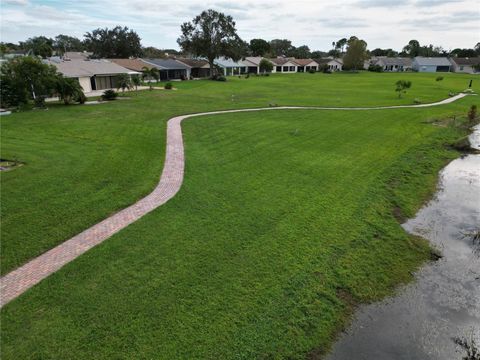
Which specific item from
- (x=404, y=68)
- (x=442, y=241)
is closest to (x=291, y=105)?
(x=442, y=241)

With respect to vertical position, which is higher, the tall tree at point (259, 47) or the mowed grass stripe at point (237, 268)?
the tall tree at point (259, 47)

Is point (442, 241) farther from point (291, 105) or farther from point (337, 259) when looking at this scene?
point (291, 105)

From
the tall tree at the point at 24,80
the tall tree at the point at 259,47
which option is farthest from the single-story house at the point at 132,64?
the tall tree at the point at 259,47

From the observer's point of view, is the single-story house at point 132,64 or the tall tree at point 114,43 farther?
the tall tree at point 114,43

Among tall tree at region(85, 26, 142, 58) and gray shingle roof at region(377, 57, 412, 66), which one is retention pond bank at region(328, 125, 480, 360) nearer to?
tall tree at region(85, 26, 142, 58)

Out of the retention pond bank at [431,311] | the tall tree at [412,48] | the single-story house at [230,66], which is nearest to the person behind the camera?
the retention pond bank at [431,311]

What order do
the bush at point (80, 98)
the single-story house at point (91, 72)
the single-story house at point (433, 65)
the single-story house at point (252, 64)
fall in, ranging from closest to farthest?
the bush at point (80, 98) < the single-story house at point (91, 72) < the single-story house at point (252, 64) < the single-story house at point (433, 65)

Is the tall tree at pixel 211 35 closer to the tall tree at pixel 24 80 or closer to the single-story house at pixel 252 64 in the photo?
the single-story house at pixel 252 64

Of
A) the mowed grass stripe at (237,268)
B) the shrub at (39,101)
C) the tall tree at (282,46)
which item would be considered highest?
the tall tree at (282,46)
